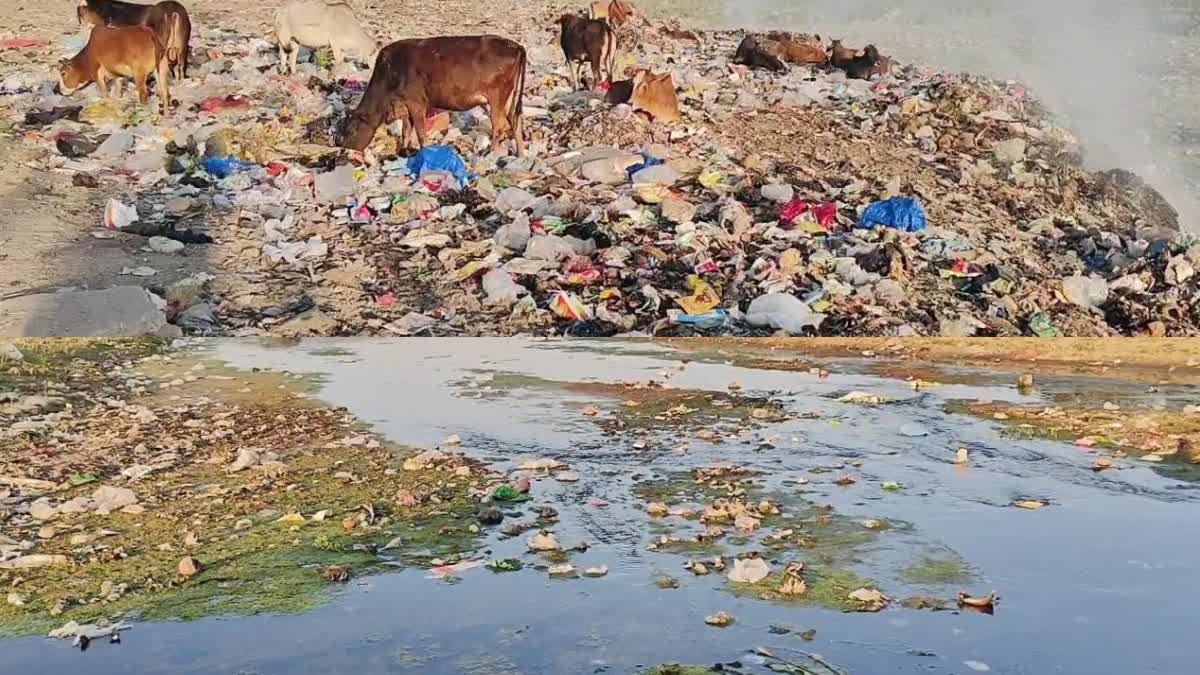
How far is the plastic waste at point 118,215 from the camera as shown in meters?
8.27

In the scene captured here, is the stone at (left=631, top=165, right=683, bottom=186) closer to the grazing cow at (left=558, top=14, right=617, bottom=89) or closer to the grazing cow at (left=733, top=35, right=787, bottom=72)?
the grazing cow at (left=558, top=14, right=617, bottom=89)

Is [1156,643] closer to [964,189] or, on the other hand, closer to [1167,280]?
[1167,280]

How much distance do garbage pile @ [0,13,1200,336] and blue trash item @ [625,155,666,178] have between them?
3 cm

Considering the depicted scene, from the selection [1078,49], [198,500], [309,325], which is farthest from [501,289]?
[1078,49]

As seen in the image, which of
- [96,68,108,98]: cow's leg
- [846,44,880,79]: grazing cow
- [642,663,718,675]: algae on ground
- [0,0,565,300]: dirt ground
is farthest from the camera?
[846,44,880,79]: grazing cow

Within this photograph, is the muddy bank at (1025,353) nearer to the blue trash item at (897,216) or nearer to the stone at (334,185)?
the blue trash item at (897,216)

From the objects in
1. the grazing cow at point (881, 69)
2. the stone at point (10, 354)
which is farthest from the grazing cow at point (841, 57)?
the stone at point (10, 354)

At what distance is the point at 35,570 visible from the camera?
2.90 metres

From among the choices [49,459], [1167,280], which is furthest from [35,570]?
[1167,280]

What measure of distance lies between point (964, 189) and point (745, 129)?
2.00 meters

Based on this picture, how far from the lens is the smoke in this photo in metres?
12.7

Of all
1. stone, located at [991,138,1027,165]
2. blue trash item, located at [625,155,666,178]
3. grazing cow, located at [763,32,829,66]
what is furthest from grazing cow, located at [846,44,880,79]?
blue trash item, located at [625,155,666,178]

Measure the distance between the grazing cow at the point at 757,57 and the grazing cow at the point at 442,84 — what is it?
5034mm

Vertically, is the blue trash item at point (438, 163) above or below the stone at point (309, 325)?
above
